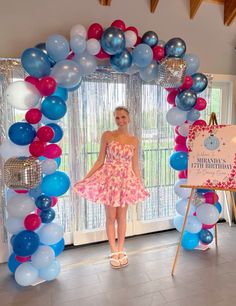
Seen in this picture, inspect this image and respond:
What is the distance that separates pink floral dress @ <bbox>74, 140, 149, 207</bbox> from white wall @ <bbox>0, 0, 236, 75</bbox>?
4.36 ft

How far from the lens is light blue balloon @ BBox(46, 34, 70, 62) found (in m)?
2.30

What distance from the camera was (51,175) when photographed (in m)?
2.43

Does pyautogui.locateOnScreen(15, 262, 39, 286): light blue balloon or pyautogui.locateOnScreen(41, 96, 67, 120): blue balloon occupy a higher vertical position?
pyautogui.locateOnScreen(41, 96, 67, 120): blue balloon

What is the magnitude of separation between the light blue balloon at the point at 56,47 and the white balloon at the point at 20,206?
123 cm

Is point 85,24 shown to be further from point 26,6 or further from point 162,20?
point 162,20

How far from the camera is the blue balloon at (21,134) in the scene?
222cm

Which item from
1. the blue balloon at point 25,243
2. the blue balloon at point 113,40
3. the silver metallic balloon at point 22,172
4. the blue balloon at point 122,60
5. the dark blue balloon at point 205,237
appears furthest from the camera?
the dark blue balloon at point 205,237

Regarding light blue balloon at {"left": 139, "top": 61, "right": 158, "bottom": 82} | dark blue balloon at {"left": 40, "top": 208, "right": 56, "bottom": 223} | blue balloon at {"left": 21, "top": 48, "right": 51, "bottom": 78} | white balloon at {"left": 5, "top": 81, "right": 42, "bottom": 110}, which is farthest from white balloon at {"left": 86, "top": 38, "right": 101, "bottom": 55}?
dark blue balloon at {"left": 40, "top": 208, "right": 56, "bottom": 223}

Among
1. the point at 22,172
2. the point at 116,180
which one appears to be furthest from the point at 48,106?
the point at 116,180

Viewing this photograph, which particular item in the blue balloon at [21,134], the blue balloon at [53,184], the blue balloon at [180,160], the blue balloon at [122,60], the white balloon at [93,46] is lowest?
the blue balloon at [53,184]

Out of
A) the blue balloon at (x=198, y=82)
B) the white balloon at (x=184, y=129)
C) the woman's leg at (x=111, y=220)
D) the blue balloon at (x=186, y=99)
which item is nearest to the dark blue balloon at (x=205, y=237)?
the woman's leg at (x=111, y=220)

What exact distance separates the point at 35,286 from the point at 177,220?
1.65 m

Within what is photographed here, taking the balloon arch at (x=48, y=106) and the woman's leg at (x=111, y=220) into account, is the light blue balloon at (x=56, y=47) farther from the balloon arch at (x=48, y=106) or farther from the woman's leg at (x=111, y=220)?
the woman's leg at (x=111, y=220)

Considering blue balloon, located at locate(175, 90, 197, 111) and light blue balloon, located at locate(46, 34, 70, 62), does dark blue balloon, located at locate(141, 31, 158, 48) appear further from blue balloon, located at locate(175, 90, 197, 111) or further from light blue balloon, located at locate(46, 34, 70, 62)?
light blue balloon, located at locate(46, 34, 70, 62)
